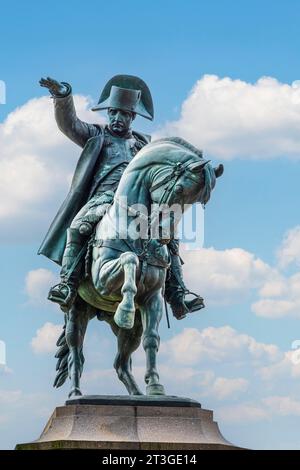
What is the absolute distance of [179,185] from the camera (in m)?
21.4

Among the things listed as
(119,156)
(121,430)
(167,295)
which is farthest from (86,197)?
(121,430)

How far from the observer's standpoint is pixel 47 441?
20.4 m

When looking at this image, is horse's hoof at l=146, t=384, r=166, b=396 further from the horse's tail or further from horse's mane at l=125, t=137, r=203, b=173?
horse's mane at l=125, t=137, r=203, b=173

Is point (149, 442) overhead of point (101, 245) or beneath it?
beneath

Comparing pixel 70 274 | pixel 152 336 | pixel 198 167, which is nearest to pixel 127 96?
pixel 198 167

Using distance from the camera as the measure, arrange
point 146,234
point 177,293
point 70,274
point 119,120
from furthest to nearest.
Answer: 1. point 119,120
2. point 177,293
3. point 70,274
4. point 146,234

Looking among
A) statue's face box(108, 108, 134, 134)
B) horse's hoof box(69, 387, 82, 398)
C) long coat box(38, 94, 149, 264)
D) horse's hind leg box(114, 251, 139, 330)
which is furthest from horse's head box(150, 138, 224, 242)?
horse's hoof box(69, 387, 82, 398)

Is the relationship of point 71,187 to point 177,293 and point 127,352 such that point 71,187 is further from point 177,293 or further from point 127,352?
point 127,352

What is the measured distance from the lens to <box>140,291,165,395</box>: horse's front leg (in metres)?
21.5

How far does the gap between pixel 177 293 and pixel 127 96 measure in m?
3.69
